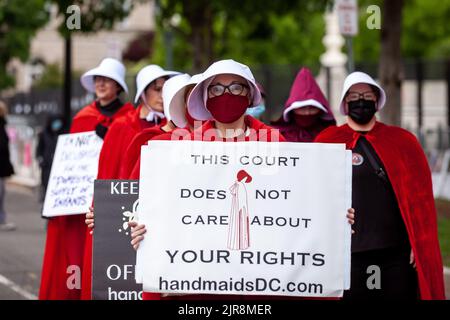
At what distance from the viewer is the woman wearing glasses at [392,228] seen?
7.34 m

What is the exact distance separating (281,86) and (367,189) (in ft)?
61.7

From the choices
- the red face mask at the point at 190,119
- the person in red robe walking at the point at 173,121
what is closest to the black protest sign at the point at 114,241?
the person in red robe walking at the point at 173,121

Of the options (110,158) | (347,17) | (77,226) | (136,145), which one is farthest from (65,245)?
(347,17)

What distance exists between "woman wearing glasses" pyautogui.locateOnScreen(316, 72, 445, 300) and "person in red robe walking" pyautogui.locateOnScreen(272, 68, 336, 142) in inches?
55.4

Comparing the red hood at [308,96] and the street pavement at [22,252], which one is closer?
the red hood at [308,96]

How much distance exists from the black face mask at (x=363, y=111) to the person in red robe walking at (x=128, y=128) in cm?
141

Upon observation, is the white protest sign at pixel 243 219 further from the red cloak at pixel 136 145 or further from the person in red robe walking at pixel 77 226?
the person in red robe walking at pixel 77 226

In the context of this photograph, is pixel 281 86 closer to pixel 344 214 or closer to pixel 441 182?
pixel 441 182

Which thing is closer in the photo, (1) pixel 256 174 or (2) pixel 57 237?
(1) pixel 256 174

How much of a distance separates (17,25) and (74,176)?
28890mm

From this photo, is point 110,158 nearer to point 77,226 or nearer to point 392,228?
point 77,226

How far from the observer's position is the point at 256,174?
5855mm

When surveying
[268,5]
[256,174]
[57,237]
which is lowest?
[57,237]

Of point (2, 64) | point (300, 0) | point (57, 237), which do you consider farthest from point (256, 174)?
point (2, 64)
